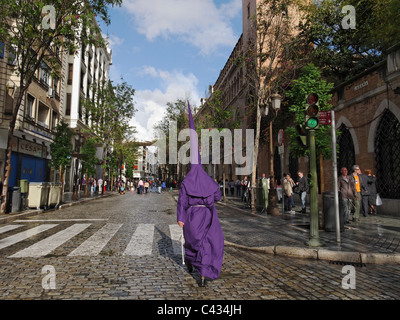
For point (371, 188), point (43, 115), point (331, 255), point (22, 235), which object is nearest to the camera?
point (331, 255)

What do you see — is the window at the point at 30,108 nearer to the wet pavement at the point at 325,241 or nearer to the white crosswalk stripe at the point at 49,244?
the wet pavement at the point at 325,241

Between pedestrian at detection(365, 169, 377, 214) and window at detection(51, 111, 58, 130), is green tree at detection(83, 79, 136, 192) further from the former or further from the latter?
pedestrian at detection(365, 169, 377, 214)

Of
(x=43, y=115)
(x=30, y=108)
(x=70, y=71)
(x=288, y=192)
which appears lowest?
(x=288, y=192)

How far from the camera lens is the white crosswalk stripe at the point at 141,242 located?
595cm

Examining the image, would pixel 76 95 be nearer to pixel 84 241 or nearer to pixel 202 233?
pixel 84 241

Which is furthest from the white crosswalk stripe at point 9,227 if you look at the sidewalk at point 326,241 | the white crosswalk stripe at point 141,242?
the sidewalk at point 326,241

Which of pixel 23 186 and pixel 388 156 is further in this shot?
pixel 23 186

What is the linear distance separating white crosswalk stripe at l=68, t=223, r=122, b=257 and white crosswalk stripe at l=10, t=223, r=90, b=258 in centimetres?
53

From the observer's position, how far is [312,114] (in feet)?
21.9

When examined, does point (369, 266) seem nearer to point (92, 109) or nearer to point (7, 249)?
point (7, 249)

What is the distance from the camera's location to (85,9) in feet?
40.5

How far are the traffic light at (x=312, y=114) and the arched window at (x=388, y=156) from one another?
25.1 feet

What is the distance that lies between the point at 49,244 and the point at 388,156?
12811 millimetres

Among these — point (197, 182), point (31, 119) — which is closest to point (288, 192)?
point (197, 182)
